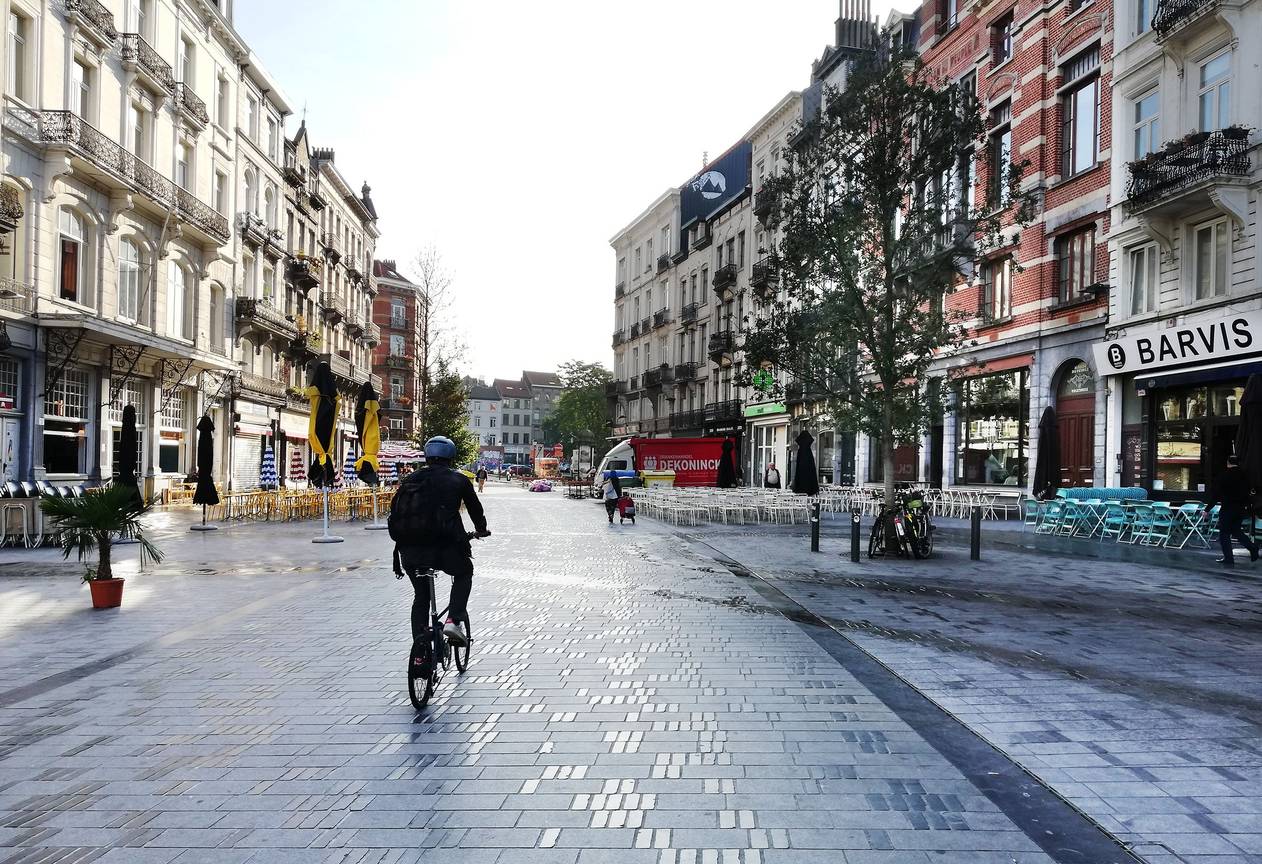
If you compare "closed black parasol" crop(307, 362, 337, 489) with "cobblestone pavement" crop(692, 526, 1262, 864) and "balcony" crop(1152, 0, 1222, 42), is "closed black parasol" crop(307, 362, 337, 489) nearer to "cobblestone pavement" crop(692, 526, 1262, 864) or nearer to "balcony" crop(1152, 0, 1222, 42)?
"cobblestone pavement" crop(692, 526, 1262, 864)

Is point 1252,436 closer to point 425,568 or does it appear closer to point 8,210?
point 425,568

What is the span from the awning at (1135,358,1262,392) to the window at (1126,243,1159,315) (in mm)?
1673

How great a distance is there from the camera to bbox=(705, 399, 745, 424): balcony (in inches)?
1844

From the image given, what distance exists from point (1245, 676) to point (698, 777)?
191 inches

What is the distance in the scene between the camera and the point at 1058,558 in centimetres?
1470

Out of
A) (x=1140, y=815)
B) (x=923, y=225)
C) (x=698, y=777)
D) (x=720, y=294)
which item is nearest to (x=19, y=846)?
(x=698, y=777)

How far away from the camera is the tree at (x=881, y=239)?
1424 cm

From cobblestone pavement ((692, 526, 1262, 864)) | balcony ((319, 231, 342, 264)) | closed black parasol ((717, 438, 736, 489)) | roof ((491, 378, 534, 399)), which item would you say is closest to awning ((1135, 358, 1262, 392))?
cobblestone pavement ((692, 526, 1262, 864))

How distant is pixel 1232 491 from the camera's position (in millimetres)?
13617

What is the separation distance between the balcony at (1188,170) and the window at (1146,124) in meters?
1.09

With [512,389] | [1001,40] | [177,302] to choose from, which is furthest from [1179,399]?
[512,389]

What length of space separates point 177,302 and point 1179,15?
1190 inches

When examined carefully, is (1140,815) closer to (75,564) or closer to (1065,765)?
(1065,765)

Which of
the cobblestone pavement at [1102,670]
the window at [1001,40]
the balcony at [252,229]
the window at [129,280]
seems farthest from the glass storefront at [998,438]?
the balcony at [252,229]
